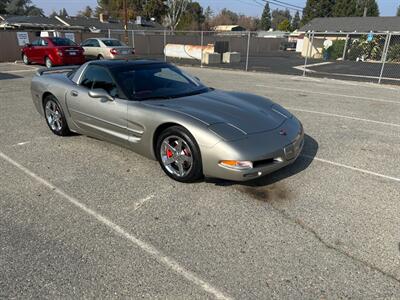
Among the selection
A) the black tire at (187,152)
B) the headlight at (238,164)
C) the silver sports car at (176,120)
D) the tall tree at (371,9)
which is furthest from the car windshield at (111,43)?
the tall tree at (371,9)

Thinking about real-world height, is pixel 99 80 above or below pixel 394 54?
above

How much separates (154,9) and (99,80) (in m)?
55.4

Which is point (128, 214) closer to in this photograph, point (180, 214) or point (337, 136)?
point (180, 214)

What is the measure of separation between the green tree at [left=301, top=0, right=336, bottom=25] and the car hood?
201 feet

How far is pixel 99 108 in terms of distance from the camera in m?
4.33

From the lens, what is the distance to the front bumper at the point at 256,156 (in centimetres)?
330

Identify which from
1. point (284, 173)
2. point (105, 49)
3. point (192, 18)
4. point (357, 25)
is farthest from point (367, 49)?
point (192, 18)

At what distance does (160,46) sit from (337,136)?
93.6ft

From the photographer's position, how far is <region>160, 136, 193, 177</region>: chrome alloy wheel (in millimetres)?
3602

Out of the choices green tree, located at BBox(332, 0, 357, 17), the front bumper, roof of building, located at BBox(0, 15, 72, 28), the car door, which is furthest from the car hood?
green tree, located at BBox(332, 0, 357, 17)

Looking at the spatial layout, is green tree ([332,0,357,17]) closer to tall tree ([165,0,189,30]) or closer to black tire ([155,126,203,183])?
tall tree ([165,0,189,30])

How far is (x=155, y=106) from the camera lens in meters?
3.88

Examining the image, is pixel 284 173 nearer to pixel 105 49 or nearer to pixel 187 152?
pixel 187 152

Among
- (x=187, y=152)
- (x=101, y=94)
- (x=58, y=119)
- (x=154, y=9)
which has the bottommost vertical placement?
(x=58, y=119)
